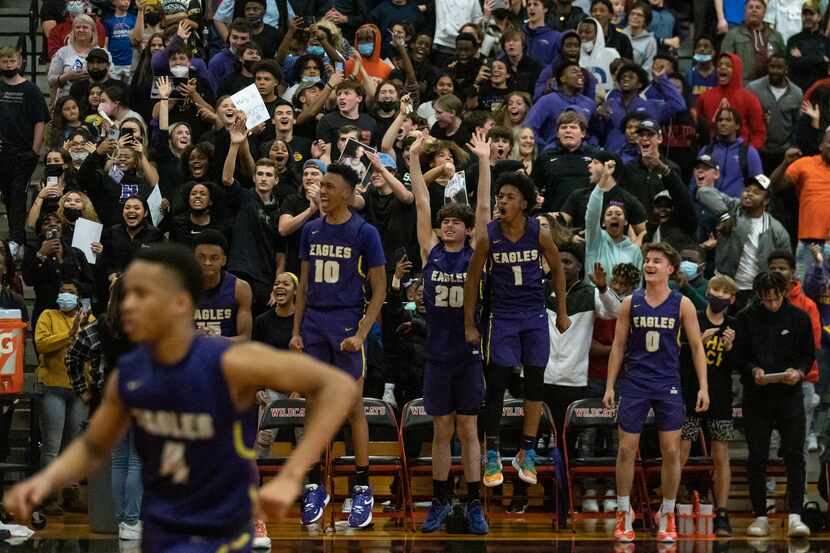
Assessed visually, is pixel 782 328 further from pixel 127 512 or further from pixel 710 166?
pixel 127 512

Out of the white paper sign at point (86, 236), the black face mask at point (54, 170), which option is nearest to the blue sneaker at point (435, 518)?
the white paper sign at point (86, 236)

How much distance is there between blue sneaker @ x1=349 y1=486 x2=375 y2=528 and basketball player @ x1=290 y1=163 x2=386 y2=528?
0.17 meters

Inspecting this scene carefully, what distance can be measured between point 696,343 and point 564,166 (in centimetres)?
313

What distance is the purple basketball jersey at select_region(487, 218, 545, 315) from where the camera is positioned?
36.5 feet

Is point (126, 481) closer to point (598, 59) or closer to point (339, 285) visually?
point (339, 285)

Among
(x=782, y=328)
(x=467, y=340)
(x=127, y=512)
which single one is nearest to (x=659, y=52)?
(x=782, y=328)

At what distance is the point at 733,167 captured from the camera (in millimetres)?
15312

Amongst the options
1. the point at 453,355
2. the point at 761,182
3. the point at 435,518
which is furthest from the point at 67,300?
the point at 761,182

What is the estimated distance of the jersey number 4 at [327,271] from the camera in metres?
11.1

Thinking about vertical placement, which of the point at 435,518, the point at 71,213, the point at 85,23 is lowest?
the point at 435,518

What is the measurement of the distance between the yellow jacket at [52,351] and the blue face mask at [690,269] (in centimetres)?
537

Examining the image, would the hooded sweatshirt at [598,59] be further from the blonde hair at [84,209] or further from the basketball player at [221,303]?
the basketball player at [221,303]

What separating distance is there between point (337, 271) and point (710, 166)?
5315 mm

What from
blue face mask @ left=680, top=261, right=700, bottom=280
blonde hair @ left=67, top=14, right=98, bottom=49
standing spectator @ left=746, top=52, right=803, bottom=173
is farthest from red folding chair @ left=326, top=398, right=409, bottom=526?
blonde hair @ left=67, top=14, right=98, bottom=49
